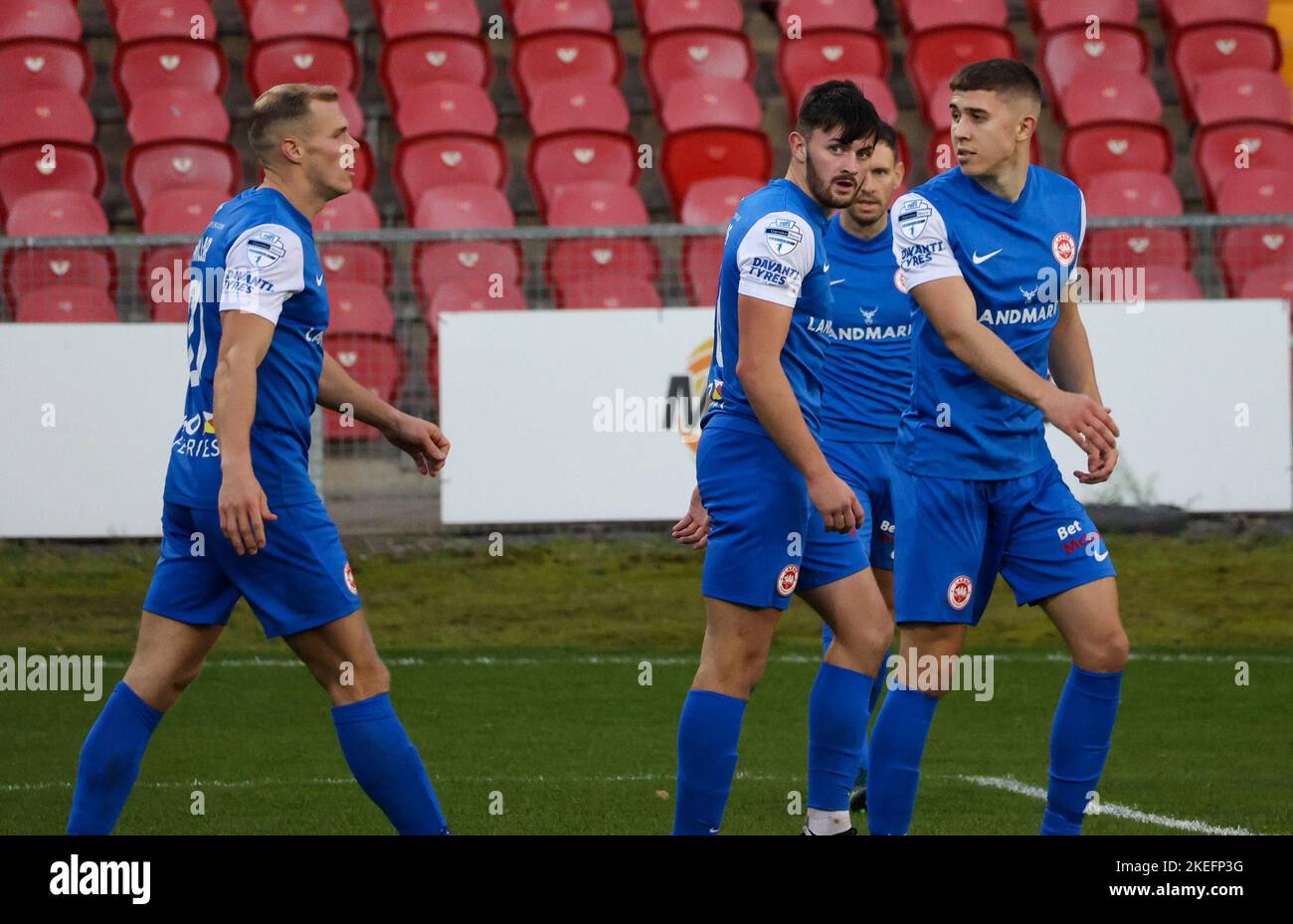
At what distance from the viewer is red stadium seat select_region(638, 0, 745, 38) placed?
1530 cm

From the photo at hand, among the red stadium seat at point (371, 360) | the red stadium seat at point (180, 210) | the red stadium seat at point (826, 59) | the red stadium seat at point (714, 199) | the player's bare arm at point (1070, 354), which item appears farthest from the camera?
the red stadium seat at point (826, 59)

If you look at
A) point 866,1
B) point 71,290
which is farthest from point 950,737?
point 866,1

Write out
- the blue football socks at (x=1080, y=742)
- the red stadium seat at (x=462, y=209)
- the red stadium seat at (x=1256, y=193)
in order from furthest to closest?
the red stadium seat at (x=1256, y=193), the red stadium seat at (x=462, y=209), the blue football socks at (x=1080, y=742)

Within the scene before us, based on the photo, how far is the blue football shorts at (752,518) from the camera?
446 centimetres

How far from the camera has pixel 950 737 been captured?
741 centimetres

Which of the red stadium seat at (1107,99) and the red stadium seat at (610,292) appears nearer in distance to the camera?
the red stadium seat at (610,292)

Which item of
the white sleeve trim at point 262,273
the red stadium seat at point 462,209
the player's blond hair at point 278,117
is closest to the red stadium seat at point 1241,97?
the red stadium seat at point 462,209

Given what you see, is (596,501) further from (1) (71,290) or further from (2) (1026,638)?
(1) (71,290)

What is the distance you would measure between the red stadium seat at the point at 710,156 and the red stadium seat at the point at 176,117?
3666 mm

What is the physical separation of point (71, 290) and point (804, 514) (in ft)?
26.2

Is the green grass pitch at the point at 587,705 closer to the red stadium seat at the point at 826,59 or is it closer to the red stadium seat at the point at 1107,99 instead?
the red stadium seat at the point at 1107,99

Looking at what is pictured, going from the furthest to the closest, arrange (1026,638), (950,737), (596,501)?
(596,501) → (1026,638) → (950,737)

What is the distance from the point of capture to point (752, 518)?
447 cm
